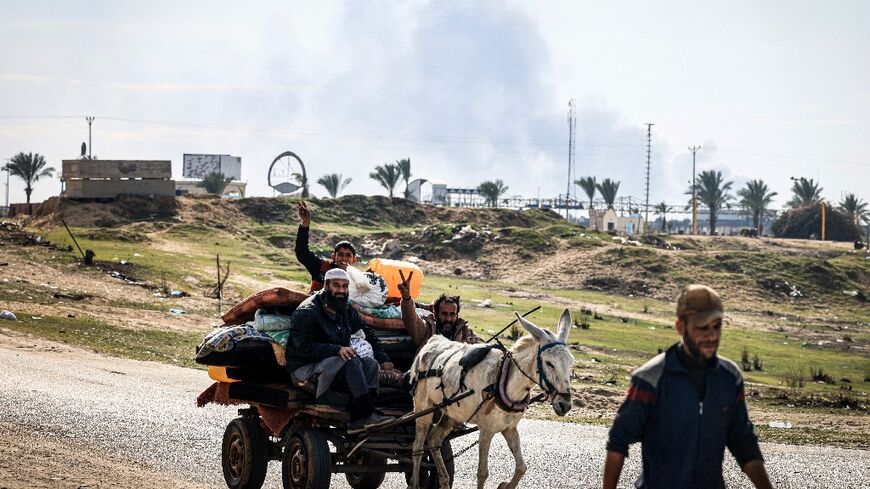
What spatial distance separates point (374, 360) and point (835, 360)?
31.1 meters

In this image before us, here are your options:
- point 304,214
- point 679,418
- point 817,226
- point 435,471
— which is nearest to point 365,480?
point 435,471

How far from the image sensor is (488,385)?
10312 mm

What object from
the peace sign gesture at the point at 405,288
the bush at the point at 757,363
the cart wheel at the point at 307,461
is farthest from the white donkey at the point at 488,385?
the bush at the point at 757,363

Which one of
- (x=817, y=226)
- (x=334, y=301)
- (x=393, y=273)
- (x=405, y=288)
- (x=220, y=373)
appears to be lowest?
(x=220, y=373)

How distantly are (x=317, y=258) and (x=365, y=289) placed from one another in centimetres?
122

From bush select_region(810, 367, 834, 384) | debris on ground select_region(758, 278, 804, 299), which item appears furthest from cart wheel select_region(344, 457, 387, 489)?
debris on ground select_region(758, 278, 804, 299)

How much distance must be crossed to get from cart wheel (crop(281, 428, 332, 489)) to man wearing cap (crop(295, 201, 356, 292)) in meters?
1.92

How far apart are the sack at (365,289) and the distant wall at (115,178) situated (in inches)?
2326

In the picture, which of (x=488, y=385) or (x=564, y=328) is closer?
(x=564, y=328)

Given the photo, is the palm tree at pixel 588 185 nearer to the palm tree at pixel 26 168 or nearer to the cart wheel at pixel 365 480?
the palm tree at pixel 26 168

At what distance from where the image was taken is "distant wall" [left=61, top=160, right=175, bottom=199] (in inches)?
2712

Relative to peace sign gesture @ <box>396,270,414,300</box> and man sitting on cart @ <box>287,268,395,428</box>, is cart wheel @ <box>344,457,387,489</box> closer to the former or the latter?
man sitting on cart @ <box>287,268,395,428</box>

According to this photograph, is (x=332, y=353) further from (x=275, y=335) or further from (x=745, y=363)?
(x=745, y=363)

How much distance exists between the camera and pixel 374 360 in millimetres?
11070
